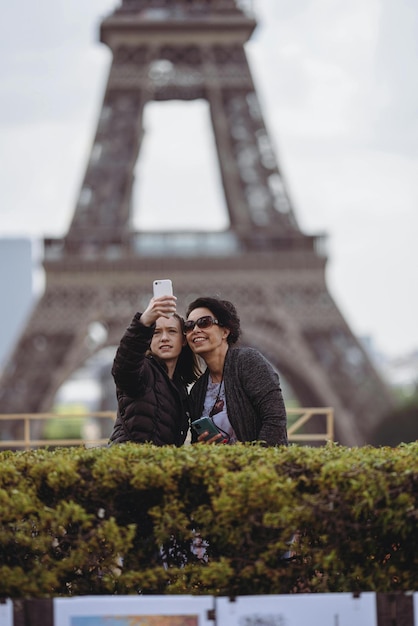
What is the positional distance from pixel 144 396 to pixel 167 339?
0.41 meters

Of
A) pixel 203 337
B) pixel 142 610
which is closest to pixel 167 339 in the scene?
pixel 203 337

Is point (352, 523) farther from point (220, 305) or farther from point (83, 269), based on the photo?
point (83, 269)

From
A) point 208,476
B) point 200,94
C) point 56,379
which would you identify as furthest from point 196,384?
point 200,94

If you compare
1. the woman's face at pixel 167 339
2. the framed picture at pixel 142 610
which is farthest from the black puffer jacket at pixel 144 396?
the framed picture at pixel 142 610

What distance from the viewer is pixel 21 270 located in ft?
509

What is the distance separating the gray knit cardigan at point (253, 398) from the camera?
5.80 metres

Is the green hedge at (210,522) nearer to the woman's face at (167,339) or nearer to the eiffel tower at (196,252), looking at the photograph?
the woman's face at (167,339)

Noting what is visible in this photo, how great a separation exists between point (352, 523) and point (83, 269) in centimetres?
2320

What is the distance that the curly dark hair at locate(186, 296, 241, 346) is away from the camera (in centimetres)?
611

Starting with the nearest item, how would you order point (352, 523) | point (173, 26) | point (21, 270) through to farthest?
point (352, 523) → point (173, 26) → point (21, 270)

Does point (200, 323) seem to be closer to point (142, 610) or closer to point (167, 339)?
point (167, 339)

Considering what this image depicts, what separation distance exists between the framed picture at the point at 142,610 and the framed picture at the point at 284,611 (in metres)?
0.08

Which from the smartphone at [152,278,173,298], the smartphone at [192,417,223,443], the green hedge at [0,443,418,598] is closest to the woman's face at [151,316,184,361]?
the smartphone at [152,278,173,298]

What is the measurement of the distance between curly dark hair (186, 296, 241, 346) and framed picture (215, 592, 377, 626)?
84.9 inches
